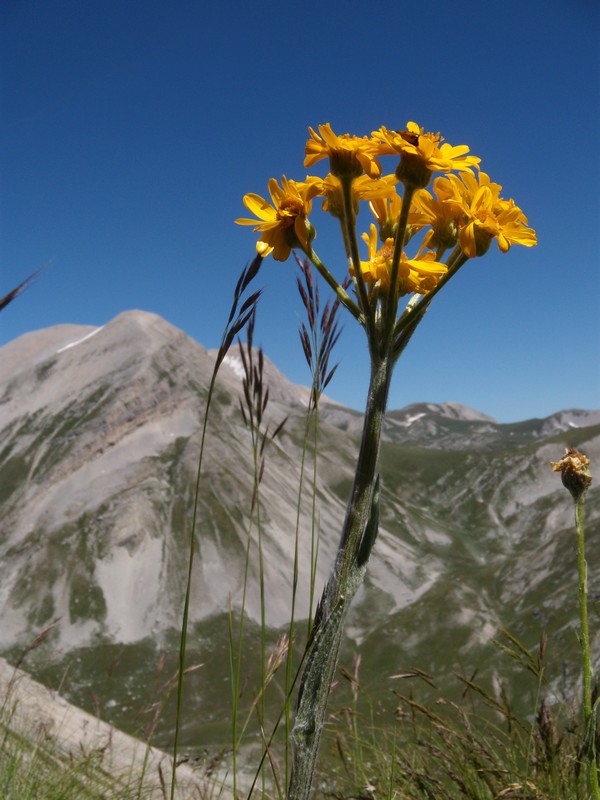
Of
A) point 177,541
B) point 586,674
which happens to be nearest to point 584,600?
point 586,674

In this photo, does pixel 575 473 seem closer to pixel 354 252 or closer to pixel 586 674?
pixel 586 674

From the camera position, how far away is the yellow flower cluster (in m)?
2.34

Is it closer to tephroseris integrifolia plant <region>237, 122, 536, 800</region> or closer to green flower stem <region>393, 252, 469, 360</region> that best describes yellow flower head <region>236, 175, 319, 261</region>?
tephroseris integrifolia plant <region>237, 122, 536, 800</region>

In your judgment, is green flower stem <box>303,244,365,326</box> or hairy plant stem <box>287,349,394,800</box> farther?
green flower stem <box>303,244,365,326</box>

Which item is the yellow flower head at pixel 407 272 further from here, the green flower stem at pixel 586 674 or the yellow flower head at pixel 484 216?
the green flower stem at pixel 586 674

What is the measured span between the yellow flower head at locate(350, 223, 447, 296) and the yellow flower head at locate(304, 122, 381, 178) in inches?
13.0

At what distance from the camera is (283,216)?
2.51m

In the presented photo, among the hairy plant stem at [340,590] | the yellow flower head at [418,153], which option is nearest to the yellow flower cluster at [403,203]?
the yellow flower head at [418,153]

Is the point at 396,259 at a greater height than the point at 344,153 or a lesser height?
lesser

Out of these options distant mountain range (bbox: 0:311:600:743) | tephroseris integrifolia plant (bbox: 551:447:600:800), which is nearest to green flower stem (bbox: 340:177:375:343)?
tephroseris integrifolia plant (bbox: 551:447:600:800)

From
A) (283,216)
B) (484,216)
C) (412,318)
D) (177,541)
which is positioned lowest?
(177,541)

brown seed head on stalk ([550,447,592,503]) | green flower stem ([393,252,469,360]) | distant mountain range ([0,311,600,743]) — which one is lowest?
distant mountain range ([0,311,600,743])

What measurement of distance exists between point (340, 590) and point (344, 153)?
5.28 ft

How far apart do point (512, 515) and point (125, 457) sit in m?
85.0
